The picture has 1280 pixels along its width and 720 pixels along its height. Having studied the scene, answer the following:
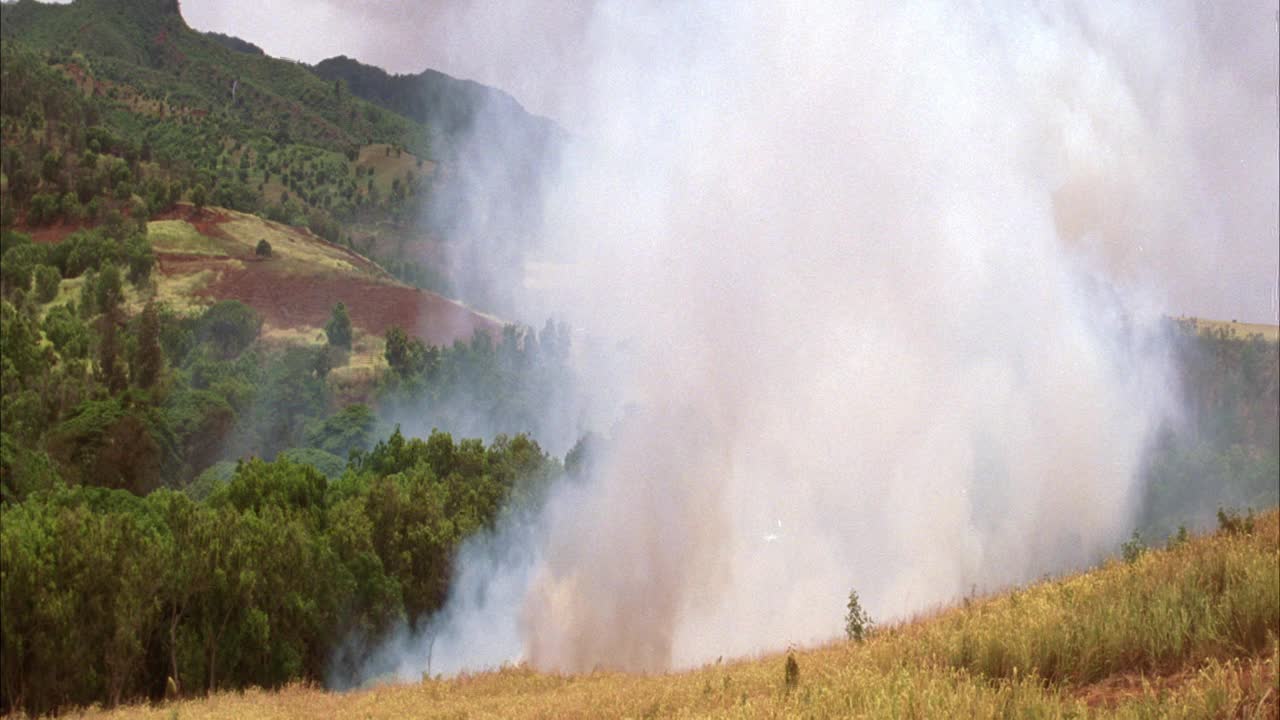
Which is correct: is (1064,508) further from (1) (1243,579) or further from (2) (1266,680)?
(2) (1266,680)

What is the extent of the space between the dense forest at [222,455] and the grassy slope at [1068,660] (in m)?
25.2

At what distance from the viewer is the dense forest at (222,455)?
35.3 m

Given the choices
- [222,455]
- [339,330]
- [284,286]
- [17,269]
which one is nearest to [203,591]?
[222,455]

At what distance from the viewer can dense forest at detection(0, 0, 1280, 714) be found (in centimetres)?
3528

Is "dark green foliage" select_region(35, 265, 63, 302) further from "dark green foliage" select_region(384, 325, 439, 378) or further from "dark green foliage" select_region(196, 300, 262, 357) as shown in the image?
"dark green foliage" select_region(384, 325, 439, 378)

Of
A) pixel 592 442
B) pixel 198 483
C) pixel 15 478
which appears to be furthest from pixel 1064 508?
pixel 198 483

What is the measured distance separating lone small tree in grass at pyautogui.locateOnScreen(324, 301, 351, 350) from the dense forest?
15.0 inches

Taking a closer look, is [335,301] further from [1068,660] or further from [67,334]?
[1068,660]

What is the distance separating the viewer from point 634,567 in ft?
97.0

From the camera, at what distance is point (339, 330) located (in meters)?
160

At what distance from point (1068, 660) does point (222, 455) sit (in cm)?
10891

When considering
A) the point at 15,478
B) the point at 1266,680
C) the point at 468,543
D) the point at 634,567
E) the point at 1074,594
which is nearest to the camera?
the point at 1266,680

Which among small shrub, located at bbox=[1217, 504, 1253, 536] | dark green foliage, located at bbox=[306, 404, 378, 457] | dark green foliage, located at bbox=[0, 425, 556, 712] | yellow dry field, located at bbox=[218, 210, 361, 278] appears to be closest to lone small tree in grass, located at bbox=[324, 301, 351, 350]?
yellow dry field, located at bbox=[218, 210, 361, 278]

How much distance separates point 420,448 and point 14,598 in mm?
36575
